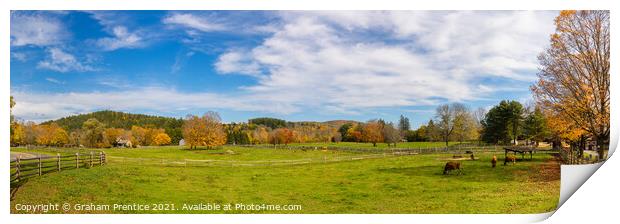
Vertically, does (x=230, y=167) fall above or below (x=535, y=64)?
below

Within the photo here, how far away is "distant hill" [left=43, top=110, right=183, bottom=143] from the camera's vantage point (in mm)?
10594

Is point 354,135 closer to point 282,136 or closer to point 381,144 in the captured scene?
point 381,144

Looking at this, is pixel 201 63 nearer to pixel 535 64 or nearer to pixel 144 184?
pixel 144 184

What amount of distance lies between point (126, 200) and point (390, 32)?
6832 millimetres

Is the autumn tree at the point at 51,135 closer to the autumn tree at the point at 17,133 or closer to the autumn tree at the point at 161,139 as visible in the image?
the autumn tree at the point at 17,133

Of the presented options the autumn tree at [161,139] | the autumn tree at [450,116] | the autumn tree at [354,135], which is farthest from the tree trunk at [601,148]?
the autumn tree at [161,139]

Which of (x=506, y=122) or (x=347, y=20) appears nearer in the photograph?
(x=347, y=20)

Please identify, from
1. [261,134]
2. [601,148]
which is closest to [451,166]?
[601,148]

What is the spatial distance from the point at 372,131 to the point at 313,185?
6.23ft

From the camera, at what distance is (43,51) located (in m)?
10.2

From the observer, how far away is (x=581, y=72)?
10930 millimetres

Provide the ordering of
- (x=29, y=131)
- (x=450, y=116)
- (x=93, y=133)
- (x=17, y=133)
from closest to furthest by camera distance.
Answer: (x=17, y=133) → (x=29, y=131) → (x=450, y=116) → (x=93, y=133)
